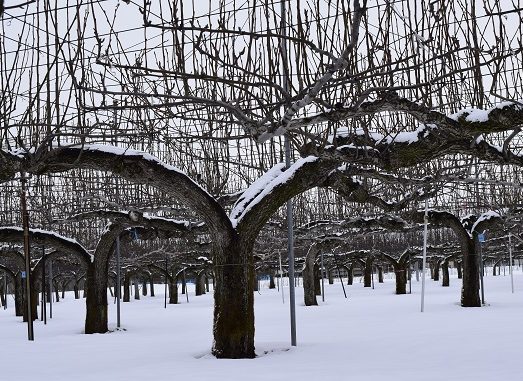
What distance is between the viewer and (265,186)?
9594 millimetres

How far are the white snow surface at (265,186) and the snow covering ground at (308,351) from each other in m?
1.98

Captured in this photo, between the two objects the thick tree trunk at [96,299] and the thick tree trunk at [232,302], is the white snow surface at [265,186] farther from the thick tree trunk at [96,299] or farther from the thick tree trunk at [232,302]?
the thick tree trunk at [96,299]

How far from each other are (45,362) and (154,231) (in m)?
5.34

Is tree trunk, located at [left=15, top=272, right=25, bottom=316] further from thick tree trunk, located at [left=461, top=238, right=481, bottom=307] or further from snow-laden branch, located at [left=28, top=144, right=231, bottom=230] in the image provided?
snow-laden branch, located at [left=28, top=144, right=231, bottom=230]

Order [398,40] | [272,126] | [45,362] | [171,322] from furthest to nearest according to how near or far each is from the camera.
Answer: [171,322]
[45,362]
[398,40]
[272,126]

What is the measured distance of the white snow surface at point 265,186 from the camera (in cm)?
922

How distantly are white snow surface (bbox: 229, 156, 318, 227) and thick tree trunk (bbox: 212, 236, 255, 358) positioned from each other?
0.36 m

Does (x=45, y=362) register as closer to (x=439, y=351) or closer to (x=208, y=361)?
(x=208, y=361)

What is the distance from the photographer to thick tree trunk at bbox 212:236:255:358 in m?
9.34

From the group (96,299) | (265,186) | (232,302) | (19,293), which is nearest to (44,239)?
(96,299)

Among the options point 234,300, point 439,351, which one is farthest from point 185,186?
point 439,351

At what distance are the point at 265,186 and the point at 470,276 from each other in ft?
34.0

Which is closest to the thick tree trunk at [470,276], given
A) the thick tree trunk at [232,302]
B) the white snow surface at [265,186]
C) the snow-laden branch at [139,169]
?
the white snow surface at [265,186]

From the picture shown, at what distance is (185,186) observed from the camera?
9164mm
